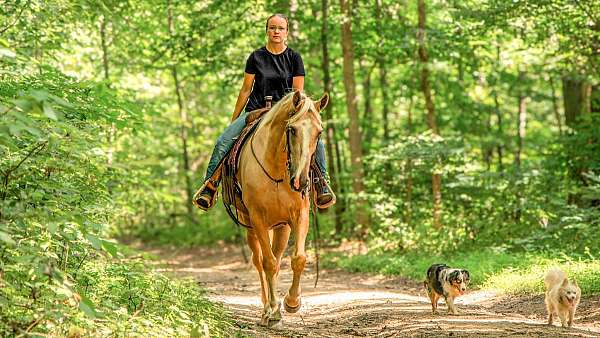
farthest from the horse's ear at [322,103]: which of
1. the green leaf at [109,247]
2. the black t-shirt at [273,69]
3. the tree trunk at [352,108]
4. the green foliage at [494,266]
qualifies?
the tree trunk at [352,108]

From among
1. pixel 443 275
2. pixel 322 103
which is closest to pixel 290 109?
pixel 322 103

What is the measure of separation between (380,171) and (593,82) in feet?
23.1

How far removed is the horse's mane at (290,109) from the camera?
742cm

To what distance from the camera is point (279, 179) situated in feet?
26.5

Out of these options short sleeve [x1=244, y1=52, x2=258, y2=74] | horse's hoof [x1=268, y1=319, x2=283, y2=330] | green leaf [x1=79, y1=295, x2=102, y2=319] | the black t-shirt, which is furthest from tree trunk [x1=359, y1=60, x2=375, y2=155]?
green leaf [x1=79, y1=295, x2=102, y2=319]

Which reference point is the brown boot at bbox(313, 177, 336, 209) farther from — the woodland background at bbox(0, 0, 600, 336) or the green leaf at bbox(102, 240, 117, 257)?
the green leaf at bbox(102, 240, 117, 257)

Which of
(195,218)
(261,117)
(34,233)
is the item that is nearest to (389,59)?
(195,218)

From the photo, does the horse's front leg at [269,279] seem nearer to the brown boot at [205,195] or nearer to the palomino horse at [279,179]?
the palomino horse at [279,179]

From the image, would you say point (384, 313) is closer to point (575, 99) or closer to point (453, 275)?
point (453, 275)

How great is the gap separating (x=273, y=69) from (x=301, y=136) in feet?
7.00

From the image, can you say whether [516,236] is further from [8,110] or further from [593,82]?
[8,110]

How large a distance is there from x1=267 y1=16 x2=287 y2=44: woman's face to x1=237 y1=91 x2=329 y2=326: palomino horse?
1.29 metres

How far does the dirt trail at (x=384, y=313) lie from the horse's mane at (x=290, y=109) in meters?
2.28

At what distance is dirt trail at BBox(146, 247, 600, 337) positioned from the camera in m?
8.23
